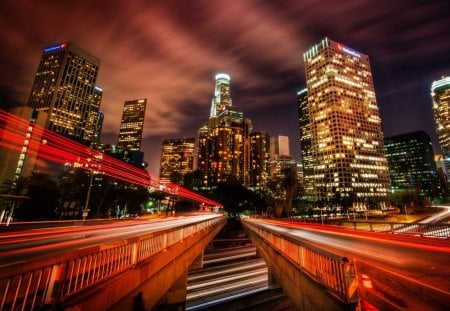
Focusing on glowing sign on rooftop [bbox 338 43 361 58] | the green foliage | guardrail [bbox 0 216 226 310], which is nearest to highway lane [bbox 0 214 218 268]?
guardrail [bbox 0 216 226 310]

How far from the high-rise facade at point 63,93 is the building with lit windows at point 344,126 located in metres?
185

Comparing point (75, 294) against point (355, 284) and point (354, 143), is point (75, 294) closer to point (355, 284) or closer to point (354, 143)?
point (355, 284)

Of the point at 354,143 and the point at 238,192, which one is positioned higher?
the point at 354,143

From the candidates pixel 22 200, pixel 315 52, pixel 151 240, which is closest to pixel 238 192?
pixel 22 200

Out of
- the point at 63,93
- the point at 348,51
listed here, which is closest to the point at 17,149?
the point at 63,93

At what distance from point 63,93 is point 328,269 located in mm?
227754

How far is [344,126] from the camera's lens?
17050cm

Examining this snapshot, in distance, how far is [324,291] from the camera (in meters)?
6.48

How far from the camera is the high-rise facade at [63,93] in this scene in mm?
178750

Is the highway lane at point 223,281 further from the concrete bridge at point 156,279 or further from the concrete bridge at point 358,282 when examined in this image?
the concrete bridge at point 358,282

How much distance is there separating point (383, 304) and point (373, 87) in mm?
231378

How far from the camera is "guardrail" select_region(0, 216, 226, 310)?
3.98 metres

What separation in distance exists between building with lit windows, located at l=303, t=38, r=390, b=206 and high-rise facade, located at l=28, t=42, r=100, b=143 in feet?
607

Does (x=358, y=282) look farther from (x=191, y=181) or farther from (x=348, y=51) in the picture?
(x=348, y=51)
